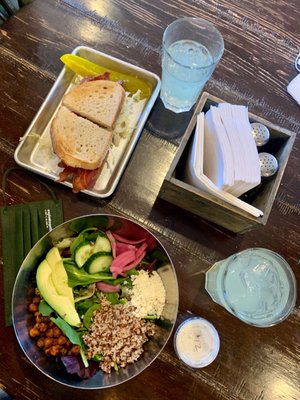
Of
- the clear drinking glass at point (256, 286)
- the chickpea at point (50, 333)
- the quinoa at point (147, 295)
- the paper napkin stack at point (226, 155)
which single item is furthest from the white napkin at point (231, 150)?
the chickpea at point (50, 333)

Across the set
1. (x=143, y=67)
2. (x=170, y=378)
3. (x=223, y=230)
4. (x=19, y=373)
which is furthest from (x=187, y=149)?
(x=19, y=373)

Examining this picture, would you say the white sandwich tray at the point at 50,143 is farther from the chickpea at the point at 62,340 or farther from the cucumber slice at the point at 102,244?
the chickpea at the point at 62,340

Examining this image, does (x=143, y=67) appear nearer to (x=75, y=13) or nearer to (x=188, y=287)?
(x=75, y=13)

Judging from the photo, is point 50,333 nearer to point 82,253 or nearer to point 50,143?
point 82,253

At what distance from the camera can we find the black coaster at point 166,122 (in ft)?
3.89

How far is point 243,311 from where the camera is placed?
3.11ft

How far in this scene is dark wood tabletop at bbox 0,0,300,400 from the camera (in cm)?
99

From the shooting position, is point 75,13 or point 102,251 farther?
point 75,13

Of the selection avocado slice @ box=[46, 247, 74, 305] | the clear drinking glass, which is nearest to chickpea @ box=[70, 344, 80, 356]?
avocado slice @ box=[46, 247, 74, 305]

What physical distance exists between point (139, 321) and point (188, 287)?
0.52 ft

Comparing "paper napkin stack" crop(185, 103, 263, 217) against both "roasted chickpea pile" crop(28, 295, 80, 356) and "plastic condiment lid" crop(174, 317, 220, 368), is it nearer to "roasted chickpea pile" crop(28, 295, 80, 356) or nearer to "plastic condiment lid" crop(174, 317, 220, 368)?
"plastic condiment lid" crop(174, 317, 220, 368)

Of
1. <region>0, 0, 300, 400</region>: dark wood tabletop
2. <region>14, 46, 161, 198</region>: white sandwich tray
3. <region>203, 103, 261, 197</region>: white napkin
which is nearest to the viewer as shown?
<region>203, 103, 261, 197</region>: white napkin

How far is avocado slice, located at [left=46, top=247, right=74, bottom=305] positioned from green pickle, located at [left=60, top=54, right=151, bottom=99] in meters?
0.54

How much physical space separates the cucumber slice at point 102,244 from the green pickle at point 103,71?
0.46 meters
